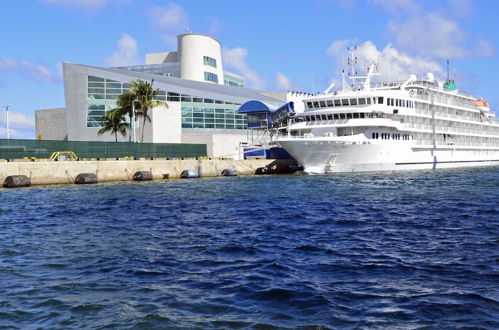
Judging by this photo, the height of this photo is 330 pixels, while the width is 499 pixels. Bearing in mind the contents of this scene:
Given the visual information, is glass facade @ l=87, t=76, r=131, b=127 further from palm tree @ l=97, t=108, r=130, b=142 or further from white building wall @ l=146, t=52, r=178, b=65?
white building wall @ l=146, t=52, r=178, b=65

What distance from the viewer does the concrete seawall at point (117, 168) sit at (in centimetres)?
4462

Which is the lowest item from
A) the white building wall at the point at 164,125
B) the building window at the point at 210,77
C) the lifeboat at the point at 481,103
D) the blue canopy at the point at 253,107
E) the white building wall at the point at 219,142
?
the white building wall at the point at 219,142

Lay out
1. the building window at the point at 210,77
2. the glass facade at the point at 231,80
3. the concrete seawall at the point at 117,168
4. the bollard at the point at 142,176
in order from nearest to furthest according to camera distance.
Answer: the concrete seawall at the point at 117,168, the bollard at the point at 142,176, the building window at the point at 210,77, the glass facade at the point at 231,80

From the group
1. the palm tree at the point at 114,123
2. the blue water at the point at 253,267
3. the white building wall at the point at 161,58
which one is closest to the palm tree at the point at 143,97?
the palm tree at the point at 114,123

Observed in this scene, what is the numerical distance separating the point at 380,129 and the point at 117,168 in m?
31.5

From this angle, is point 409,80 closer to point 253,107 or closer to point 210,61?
point 253,107

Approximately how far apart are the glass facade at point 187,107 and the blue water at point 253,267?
50758 mm

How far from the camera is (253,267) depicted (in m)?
13.2

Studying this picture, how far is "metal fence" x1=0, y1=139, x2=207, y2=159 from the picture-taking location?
5028 centimetres

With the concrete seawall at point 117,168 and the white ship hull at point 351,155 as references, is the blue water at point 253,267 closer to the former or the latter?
the concrete seawall at point 117,168

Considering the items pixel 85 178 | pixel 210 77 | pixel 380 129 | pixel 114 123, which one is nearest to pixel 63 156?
pixel 85 178

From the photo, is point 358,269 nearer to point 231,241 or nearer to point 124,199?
point 231,241

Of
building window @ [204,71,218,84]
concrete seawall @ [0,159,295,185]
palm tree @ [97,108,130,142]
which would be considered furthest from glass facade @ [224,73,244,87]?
concrete seawall @ [0,159,295,185]

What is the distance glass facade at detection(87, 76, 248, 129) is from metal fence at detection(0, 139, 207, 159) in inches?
365
